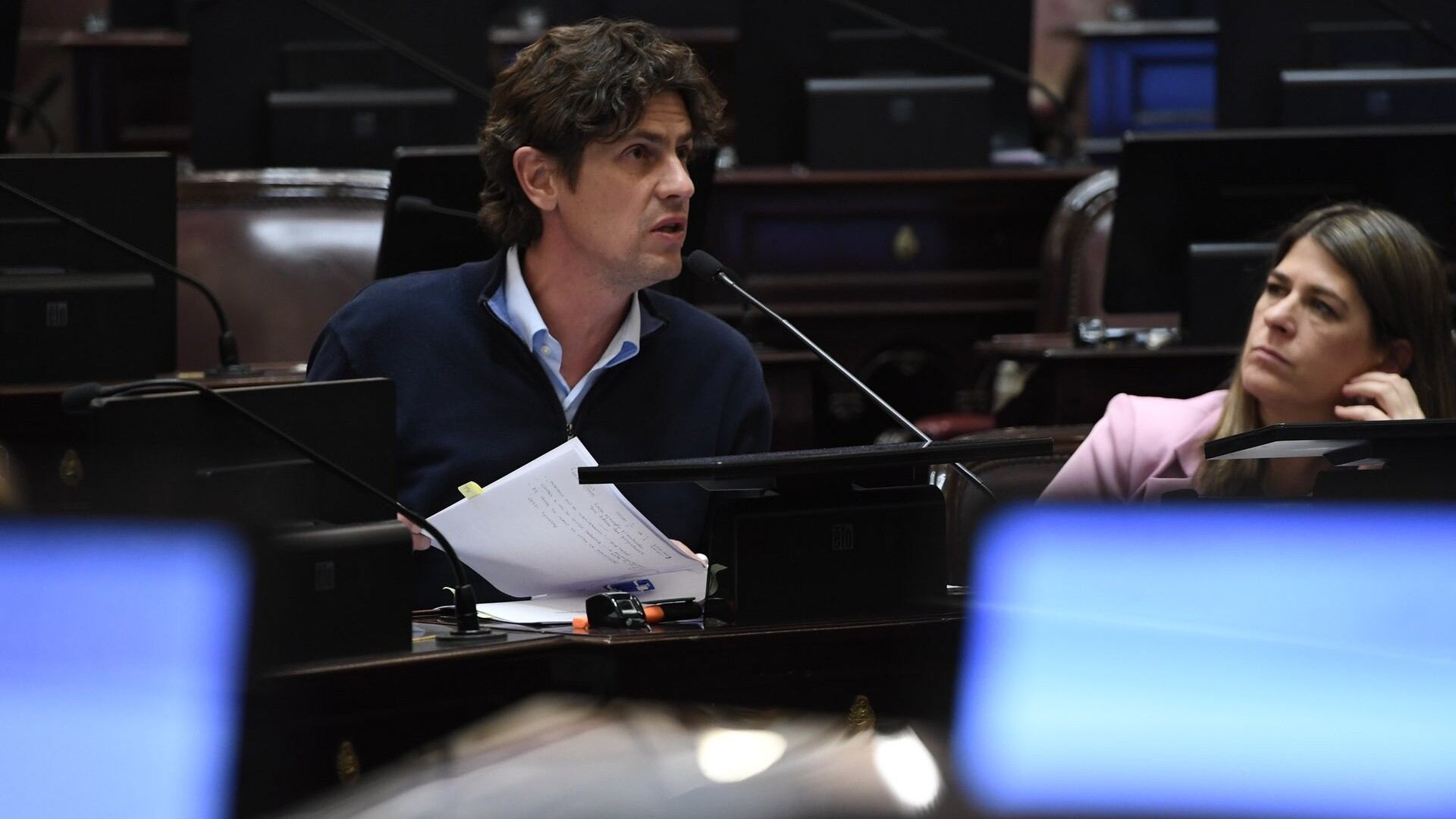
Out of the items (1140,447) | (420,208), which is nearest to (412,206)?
(420,208)

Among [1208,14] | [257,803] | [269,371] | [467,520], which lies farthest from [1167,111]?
[257,803]

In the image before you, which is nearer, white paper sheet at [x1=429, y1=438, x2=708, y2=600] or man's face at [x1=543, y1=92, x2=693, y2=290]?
white paper sheet at [x1=429, y1=438, x2=708, y2=600]

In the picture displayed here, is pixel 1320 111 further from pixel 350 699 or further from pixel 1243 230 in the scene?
pixel 350 699

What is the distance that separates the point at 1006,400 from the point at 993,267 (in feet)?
3.77

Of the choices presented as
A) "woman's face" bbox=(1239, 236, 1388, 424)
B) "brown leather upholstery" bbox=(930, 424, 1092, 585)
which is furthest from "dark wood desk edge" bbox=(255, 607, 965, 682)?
"woman's face" bbox=(1239, 236, 1388, 424)

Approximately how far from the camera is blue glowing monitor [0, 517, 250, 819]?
1.90 feet

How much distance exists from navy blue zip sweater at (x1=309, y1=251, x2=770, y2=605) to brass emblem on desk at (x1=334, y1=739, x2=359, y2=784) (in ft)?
1.95

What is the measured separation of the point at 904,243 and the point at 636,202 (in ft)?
7.43

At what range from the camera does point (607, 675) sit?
1367 mm

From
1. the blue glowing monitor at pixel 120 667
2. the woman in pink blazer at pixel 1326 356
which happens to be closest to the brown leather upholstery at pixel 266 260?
the woman in pink blazer at pixel 1326 356

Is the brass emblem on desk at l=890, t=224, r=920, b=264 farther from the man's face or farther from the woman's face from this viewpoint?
the man's face

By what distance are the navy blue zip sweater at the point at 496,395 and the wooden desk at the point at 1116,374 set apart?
1.10m

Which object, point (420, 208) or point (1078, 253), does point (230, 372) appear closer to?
point (420, 208)

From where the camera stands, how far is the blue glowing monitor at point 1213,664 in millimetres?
588
